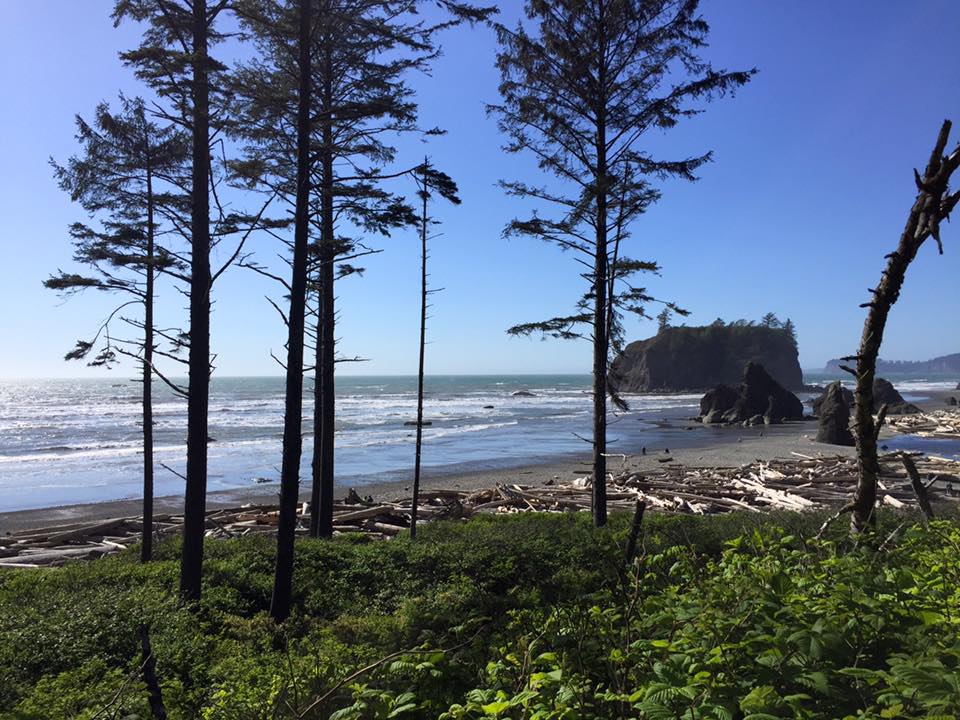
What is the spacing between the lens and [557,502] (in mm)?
18766

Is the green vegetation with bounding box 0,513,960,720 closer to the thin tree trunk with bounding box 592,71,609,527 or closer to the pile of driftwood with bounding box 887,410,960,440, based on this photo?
the thin tree trunk with bounding box 592,71,609,527

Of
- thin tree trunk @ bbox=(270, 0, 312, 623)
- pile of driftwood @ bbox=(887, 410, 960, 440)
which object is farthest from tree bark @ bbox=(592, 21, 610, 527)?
pile of driftwood @ bbox=(887, 410, 960, 440)

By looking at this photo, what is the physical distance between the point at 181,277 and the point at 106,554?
9195 mm

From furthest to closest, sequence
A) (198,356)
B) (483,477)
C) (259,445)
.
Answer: (259,445) → (483,477) → (198,356)

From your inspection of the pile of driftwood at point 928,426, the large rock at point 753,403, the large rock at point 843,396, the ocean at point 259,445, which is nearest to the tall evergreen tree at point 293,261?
the ocean at point 259,445

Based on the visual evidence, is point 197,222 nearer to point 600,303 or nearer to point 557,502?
point 600,303

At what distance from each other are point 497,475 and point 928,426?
1215 inches

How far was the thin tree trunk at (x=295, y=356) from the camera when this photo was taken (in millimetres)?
8039

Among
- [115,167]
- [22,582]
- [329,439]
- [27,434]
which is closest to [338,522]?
[329,439]

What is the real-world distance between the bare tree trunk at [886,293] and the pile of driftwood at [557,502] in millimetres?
12241

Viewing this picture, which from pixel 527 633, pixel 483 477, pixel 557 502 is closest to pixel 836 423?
pixel 483 477

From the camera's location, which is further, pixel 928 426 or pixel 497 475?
pixel 928 426

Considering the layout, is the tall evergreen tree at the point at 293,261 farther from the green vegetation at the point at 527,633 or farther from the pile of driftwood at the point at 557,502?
the pile of driftwood at the point at 557,502

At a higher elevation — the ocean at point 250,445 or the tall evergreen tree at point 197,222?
the tall evergreen tree at point 197,222
